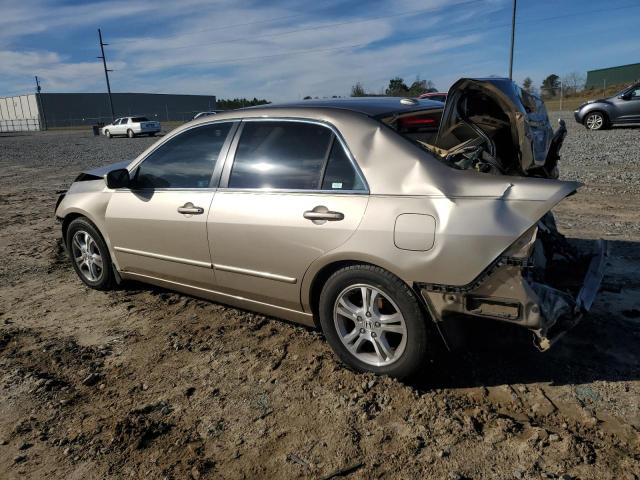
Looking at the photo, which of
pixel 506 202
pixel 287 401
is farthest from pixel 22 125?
pixel 506 202

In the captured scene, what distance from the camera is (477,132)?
326cm

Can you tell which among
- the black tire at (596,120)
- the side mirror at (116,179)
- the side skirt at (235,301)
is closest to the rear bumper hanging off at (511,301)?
the side skirt at (235,301)

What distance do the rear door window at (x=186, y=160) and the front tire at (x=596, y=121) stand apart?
60.1ft

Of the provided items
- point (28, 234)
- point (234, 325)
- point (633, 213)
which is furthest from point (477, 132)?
point (28, 234)

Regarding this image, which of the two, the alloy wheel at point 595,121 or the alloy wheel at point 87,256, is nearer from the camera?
the alloy wheel at point 87,256

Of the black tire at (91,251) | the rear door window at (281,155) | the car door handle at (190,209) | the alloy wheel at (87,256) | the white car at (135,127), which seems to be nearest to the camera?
the rear door window at (281,155)

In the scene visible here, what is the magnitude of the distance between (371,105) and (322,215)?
3.21 feet

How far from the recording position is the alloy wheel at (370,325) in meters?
3.03

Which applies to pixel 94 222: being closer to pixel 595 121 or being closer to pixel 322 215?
pixel 322 215

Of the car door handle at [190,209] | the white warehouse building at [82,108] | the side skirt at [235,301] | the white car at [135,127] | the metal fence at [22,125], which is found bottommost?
the side skirt at [235,301]

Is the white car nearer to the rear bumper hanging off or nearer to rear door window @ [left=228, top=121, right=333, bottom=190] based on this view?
rear door window @ [left=228, top=121, right=333, bottom=190]

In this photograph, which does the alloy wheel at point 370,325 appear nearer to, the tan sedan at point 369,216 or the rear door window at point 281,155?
the tan sedan at point 369,216

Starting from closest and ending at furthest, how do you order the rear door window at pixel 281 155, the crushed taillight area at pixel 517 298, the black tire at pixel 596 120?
1. the crushed taillight area at pixel 517 298
2. the rear door window at pixel 281 155
3. the black tire at pixel 596 120

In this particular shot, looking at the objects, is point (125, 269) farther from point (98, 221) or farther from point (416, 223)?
point (416, 223)
